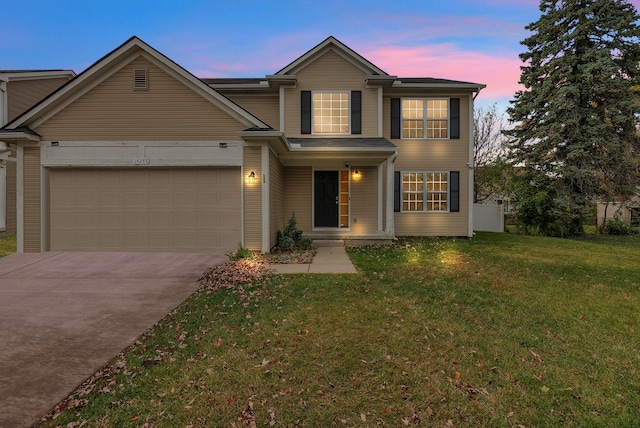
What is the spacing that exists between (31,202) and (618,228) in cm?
2391

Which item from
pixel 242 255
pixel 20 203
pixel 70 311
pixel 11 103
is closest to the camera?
pixel 70 311

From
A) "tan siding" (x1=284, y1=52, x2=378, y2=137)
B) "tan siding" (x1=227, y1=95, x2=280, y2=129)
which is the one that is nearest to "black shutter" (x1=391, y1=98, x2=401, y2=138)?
"tan siding" (x1=284, y1=52, x2=378, y2=137)

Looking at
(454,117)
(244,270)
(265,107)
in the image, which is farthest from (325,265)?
(454,117)

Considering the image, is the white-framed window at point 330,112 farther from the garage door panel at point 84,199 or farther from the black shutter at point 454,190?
the garage door panel at point 84,199

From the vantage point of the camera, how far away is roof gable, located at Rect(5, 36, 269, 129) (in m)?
8.49

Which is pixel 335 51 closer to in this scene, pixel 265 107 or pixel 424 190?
pixel 265 107

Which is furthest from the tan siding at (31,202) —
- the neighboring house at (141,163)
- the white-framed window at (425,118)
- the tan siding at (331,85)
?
the white-framed window at (425,118)

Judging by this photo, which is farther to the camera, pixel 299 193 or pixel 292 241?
pixel 299 193

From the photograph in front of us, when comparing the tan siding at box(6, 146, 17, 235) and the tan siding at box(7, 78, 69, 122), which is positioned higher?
the tan siding at box(7, 78, 69, 122)

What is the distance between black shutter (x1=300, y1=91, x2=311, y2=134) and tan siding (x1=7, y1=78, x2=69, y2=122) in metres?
12.8

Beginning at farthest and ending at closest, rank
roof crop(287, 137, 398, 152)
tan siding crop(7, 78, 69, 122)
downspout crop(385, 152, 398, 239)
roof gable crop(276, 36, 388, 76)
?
1. tan siding crop(7, 78, 69, 122)
2. roof gable crop(276, 36, 388, 76)
3. downspout crop(385, 152, 398, 239)
4. roof crop(287, 137, 398, 152)

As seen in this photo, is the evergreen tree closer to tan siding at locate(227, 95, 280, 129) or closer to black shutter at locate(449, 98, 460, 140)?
black shutter at locate(449, 98, 460, 140)

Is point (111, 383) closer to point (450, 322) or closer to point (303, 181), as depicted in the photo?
point (450, 322)

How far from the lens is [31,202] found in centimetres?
867
